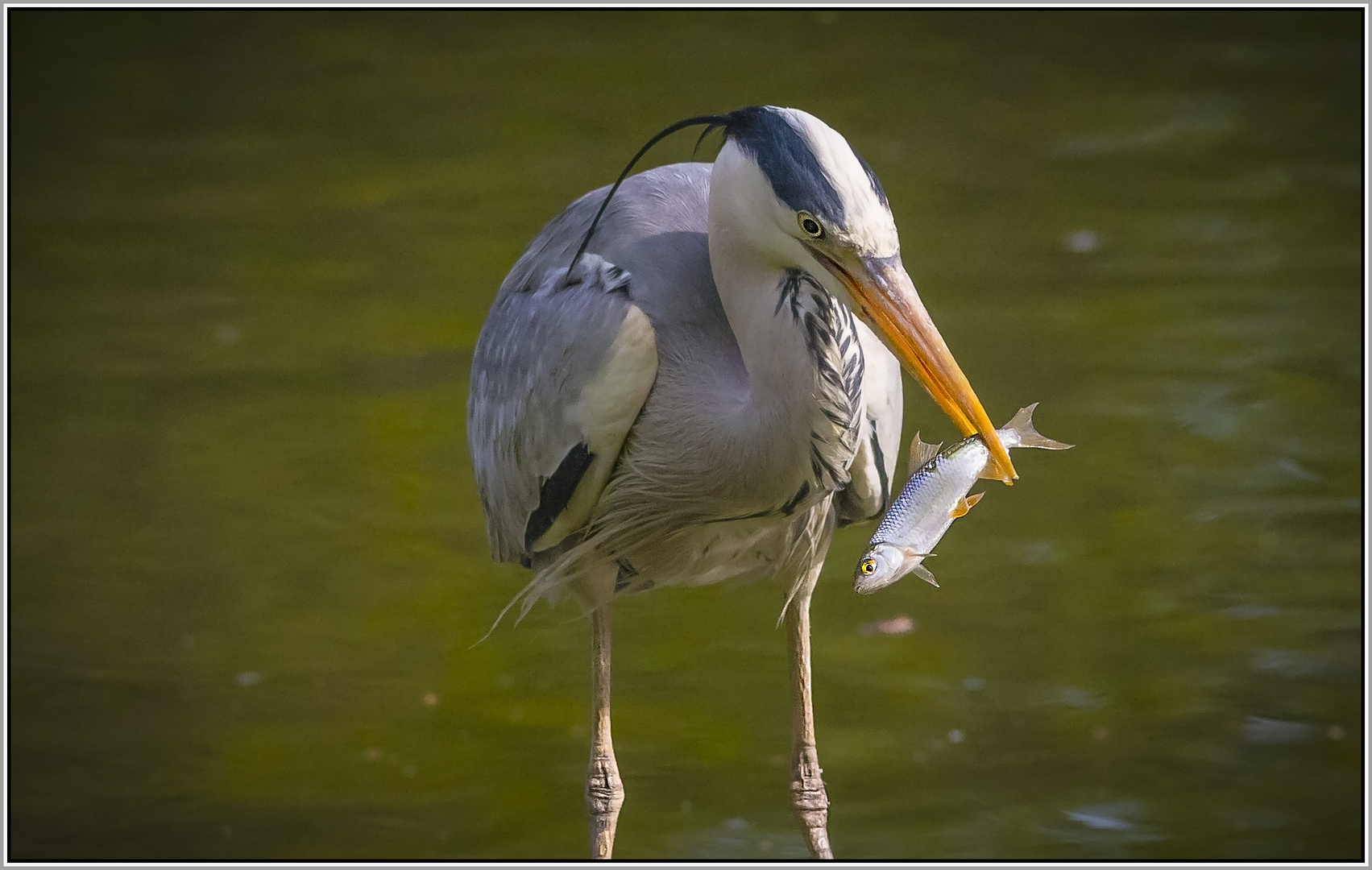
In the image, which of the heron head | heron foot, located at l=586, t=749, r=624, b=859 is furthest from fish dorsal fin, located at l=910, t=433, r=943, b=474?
heron foot, located at l=586, t=749, r=624, b=859

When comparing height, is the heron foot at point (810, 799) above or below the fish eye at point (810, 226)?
below

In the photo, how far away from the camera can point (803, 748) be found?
8.47ft

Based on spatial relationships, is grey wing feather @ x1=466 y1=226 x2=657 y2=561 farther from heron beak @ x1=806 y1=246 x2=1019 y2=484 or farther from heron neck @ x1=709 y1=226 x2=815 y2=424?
heron beak @ x1=806 y1=246 x2=1019 y2=484

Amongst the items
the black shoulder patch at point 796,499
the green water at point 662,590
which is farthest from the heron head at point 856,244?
the green water at point 662,590

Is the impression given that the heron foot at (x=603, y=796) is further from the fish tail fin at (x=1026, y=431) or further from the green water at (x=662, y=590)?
the fish tail fin at (x=1026, y=431)

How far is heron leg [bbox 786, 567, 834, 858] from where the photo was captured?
2561mm

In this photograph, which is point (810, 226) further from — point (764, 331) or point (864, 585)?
point (864, 585)

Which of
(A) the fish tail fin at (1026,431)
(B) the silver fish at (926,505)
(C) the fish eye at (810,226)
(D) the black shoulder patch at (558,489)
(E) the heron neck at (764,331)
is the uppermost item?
(C) the fish eye at (810,226)

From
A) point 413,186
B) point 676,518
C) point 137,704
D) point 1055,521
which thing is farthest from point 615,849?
point 413,186

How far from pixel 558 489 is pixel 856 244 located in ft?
2.32

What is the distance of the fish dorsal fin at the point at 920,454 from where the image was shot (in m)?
1.85

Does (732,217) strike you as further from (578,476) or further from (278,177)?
(278,177)

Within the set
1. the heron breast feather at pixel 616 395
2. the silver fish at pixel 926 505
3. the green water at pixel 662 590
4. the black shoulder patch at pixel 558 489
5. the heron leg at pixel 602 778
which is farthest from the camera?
the green water at pixel 662 590

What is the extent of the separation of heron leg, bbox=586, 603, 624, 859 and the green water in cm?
17
